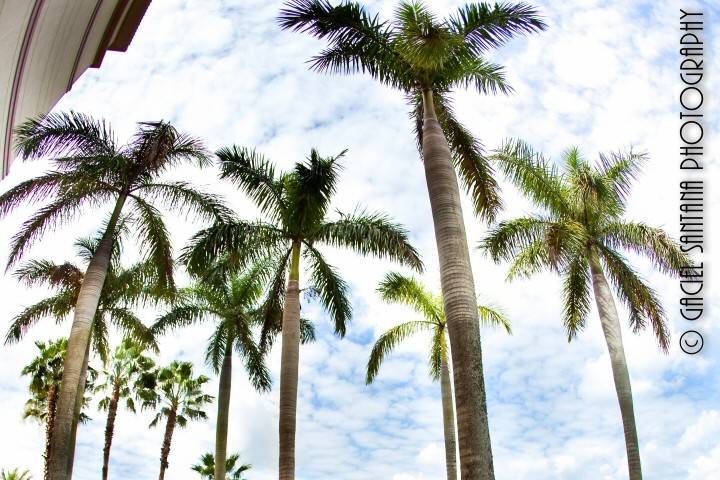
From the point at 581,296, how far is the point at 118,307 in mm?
17653

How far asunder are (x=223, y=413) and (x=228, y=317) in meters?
3.83

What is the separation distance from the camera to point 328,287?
17.9 meters

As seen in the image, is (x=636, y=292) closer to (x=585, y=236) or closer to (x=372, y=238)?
(x=585, y=236)

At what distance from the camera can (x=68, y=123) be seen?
631 inches

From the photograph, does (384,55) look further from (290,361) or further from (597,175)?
(597,175)

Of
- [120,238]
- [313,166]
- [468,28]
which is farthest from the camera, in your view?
[120,238]

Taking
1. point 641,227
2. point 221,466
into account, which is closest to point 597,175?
point 641,227

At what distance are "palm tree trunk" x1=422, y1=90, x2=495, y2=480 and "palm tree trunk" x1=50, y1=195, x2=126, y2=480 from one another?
9005 mm

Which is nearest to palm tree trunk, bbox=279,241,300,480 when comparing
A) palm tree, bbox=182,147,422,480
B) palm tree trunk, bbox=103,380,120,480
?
palm tree, bbox=182,147,422,480

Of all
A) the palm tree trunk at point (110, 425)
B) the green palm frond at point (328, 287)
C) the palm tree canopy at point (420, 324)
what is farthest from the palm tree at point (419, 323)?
the palm tree trunk at point (110, 425)

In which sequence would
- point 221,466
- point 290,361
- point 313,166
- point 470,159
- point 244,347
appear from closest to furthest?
point 470,159 → point 290,361 → point 313,166 → point 221,466 → point 244,347

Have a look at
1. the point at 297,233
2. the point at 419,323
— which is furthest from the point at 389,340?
the point at 297,233

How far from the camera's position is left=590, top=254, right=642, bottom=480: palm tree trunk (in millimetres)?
16147

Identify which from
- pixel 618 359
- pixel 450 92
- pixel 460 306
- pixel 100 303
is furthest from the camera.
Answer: pixel 100 303
